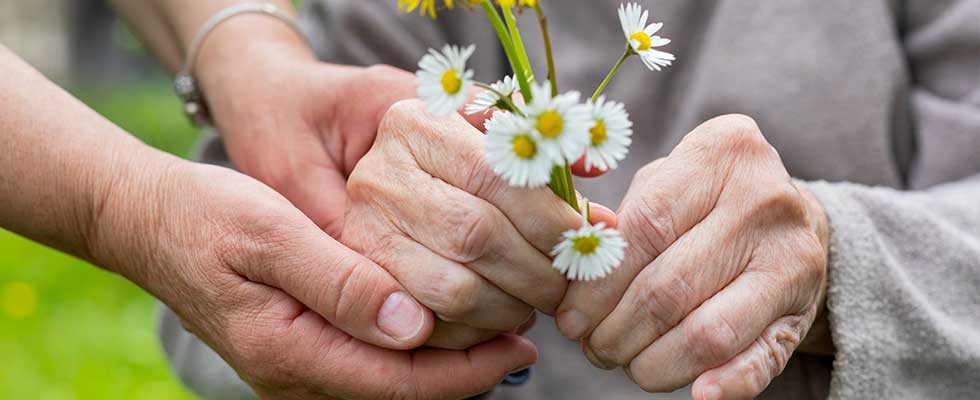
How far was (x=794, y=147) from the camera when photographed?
1.28 m

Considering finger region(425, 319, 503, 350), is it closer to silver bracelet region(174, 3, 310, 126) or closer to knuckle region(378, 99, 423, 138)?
knuckle region(378, 99, 423, 138)

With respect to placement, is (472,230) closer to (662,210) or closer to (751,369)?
(662,210)

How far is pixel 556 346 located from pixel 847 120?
0.48m

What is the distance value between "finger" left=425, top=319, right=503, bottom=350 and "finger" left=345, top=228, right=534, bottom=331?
24 mm

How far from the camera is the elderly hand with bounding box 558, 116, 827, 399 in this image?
87 centimetres

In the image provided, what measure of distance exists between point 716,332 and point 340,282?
0.33m

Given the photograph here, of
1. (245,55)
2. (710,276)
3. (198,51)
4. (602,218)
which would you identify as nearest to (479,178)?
(602,218)

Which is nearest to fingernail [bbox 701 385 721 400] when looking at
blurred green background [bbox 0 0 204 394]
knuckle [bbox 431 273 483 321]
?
knuckle [bbox 431 273 483 321]

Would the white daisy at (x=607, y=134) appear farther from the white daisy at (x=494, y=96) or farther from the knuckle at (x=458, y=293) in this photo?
the knuckle at (x=458, y=293)

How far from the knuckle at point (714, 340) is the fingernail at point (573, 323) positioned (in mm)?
100

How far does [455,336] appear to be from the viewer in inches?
37.8

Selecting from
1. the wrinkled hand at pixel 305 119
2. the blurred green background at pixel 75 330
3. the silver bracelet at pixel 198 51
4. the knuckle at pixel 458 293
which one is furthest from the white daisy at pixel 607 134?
the blurred green background at pixel 75 330

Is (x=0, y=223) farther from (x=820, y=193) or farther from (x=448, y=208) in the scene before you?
(x=820, y=193)

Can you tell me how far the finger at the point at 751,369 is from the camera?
87 centimetres
